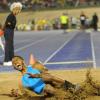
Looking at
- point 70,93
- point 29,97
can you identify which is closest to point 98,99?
point 70,93

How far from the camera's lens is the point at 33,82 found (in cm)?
977

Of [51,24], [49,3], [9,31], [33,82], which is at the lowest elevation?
[51,24]

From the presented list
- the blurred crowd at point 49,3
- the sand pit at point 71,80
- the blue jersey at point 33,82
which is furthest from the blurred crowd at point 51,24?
the blue jersey at point 33,82

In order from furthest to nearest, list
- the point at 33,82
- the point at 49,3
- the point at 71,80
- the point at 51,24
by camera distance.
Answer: the point at 49,3, the point at 51,24, the point at 71,80, the point at 33,82

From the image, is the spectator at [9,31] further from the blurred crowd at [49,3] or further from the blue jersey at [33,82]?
the blurred crowd at [49,3]

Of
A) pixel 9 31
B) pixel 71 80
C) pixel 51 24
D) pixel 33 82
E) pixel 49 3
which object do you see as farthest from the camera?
pixel 49 3

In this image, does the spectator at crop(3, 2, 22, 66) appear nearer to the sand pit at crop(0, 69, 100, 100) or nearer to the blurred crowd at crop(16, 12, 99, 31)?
the sand pit at crop(0, 69, 100, 100)

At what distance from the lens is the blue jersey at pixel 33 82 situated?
9.75 meters

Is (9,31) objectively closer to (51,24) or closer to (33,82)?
(33,82)

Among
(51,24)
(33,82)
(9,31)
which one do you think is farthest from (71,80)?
(51,24)

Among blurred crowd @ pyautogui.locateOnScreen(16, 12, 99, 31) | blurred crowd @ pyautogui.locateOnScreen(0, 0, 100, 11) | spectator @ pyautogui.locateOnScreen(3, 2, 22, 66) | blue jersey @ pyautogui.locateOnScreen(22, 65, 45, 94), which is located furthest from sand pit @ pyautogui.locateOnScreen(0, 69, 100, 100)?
blurred crowd @ pyautogui.locateOnScreen(0, 0, 100, 11)

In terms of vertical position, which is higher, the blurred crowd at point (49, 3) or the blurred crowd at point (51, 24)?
the blurred crowd at point (49, 3)

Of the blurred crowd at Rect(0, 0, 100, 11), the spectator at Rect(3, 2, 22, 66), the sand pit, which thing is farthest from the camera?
the blurred crowd at Rect(0, 0, 100, 11)

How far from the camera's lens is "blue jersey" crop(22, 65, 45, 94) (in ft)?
32.0
